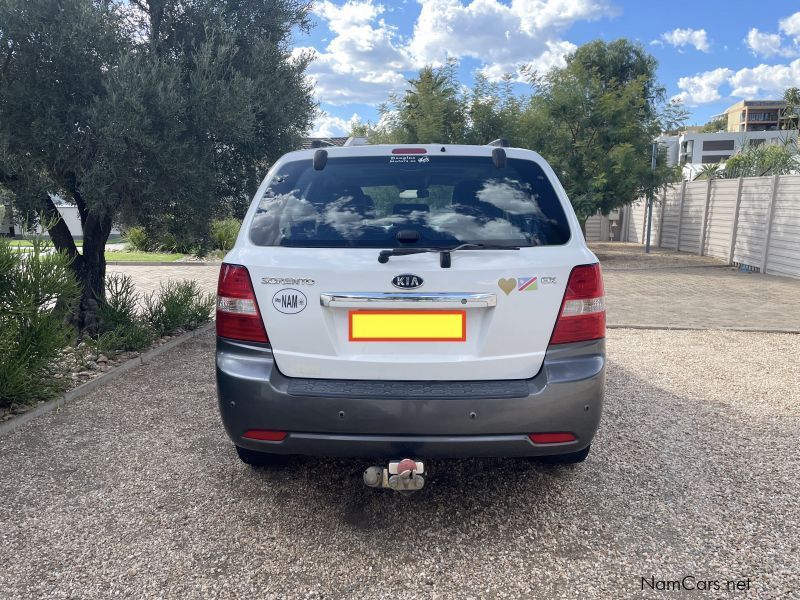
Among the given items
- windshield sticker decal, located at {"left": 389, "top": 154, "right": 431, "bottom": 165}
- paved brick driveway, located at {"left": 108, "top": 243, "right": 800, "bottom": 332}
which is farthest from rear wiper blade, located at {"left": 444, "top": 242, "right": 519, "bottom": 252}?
paved brick driveway, located at {"left": 108, "top": 243, "right": 800, "bottom": 332}

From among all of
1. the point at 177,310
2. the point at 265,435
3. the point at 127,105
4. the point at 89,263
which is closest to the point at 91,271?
the point at 89,263

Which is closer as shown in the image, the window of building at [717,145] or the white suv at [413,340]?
the white suv at [413,340]

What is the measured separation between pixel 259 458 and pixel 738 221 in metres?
16.6

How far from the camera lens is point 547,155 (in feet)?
58.6

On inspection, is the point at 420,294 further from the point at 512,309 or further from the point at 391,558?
the point at 391,558

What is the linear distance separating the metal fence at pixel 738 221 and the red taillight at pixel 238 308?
46.3 ft

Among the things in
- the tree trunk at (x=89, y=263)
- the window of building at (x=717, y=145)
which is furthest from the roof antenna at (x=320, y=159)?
the window of building at (x=717, y=145)

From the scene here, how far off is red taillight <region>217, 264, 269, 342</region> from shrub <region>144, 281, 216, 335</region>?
4.74m

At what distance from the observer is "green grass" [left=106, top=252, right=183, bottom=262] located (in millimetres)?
17297

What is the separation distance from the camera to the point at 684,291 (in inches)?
462

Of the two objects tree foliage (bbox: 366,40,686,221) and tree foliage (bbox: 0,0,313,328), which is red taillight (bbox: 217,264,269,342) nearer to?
tree foliage (bbox: 0,0,313,328)

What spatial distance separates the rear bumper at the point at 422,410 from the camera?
255 centimetres

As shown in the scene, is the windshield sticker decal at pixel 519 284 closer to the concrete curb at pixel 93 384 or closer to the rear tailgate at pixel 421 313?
the rear tailgate at pixel 421 313

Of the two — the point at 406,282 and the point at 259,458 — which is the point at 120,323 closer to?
the point at 259,458
